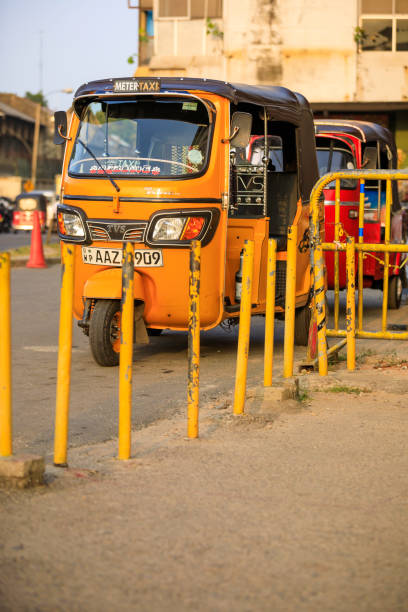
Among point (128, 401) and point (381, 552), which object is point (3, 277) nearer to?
point (128, 401)

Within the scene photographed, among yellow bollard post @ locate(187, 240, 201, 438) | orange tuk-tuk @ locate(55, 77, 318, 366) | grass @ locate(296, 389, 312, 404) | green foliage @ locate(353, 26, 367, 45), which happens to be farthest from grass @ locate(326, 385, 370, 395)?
green foliage @ locate(353, 26, 367, 45)

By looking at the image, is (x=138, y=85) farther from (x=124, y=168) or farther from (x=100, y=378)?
(x=100, y=378)

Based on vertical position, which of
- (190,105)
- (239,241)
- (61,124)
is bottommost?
(239,241)

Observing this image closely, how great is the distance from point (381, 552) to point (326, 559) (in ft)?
0.80

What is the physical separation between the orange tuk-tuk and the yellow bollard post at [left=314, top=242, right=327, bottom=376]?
1.13 meters

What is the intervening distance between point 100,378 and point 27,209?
3024cm

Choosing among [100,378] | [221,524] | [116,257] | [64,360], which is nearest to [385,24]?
[116,257]

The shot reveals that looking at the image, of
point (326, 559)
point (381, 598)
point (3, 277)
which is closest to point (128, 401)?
point (3, 277)

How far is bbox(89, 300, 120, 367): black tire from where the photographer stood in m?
8.74

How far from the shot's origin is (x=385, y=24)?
29.5m

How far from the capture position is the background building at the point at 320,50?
2858cm

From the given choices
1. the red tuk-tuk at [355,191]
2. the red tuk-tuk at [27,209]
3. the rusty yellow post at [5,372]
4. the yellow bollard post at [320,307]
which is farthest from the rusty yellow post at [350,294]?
the red tuk-tuk at [27,209]

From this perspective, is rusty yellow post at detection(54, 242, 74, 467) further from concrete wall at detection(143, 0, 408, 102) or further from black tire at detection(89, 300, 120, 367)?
concrete wall at detection(143, 0, 408, 102)

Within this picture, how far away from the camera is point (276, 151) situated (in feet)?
34.9
